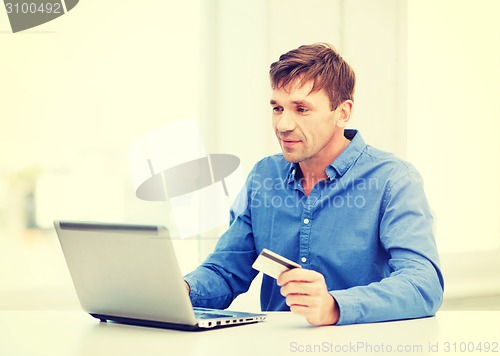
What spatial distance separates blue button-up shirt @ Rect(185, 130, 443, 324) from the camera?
1635 millimetres

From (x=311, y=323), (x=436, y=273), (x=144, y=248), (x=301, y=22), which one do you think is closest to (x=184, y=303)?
(x=144, y=248)

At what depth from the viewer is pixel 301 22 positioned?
2.62m

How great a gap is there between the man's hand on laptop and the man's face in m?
0.53

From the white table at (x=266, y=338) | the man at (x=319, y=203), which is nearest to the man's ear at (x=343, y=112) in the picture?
the man at (x=319, y=203)

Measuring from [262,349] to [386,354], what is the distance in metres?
0.19

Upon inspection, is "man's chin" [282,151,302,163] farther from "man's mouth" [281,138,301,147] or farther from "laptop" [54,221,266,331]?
"laptop" [54,221,266,331]

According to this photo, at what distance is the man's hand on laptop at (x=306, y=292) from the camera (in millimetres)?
1334

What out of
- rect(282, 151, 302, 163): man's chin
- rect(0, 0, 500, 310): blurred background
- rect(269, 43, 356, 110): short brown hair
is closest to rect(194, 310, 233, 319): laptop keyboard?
rect(282, 151, 302, 163): man's chin

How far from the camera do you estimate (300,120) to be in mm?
1840

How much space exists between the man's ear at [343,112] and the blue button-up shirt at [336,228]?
4 centimetres

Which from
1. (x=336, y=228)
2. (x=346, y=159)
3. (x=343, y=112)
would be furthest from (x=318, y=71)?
(x=336, y=228)

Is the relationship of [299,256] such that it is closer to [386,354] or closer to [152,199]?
[386,354]

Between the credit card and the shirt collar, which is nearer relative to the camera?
the credit card

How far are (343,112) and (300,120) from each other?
0.15 meters
